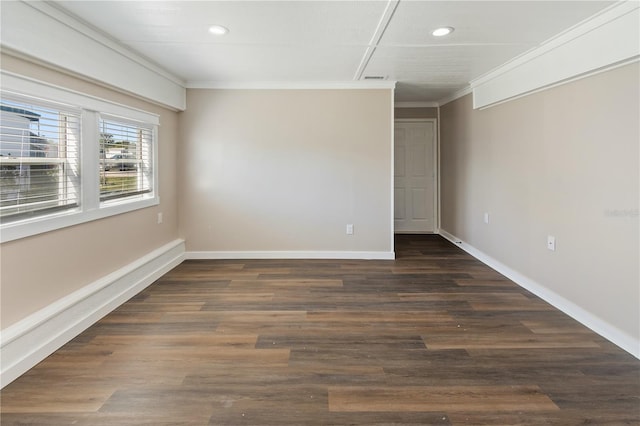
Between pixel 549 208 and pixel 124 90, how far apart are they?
13.0 ft

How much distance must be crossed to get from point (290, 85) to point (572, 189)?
126 inches

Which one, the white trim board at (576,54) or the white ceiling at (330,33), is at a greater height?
the white ceiling at (330,33)

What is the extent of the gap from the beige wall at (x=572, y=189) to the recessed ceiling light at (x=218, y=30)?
2.79 meters

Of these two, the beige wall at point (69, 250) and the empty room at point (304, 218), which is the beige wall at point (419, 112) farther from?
the beige wall at point (69, 250)

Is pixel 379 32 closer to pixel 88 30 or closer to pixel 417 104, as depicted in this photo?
pixel 88 30

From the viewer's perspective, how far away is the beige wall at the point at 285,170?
4379mm

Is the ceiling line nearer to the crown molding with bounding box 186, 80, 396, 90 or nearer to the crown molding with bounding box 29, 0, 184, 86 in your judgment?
the crown molding with bounding box 186, 80, 396, 90

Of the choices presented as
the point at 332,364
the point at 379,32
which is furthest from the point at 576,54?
the point at 332,364

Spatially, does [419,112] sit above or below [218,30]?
above

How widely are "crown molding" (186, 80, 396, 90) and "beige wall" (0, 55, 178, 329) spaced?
0.67 m

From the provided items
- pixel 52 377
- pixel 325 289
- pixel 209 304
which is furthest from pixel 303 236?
pixel 52 377

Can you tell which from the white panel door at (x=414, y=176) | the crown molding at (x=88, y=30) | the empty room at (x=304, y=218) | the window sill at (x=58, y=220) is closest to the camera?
the empty room at (x=304, y=218)

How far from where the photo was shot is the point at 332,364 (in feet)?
7.02

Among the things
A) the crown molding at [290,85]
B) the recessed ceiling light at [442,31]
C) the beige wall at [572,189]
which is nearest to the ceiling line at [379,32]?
the recessed ceiling light at [442,31]
